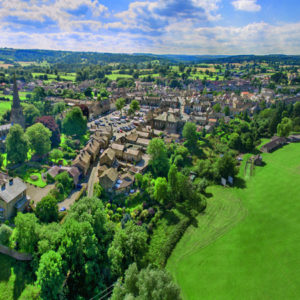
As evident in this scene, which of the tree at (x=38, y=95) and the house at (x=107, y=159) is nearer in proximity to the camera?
the house at (x=107, y=159)

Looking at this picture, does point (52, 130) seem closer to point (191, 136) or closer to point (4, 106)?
point (191, 136)

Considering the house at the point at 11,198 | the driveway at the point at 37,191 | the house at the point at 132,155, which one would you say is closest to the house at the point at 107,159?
the house at the point at 132,155

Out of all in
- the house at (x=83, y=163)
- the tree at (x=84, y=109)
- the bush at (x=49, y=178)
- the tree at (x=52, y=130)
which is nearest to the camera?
the bush at (x=49, y=178)

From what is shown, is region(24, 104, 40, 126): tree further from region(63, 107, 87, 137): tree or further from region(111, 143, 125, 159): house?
region(111, 143, 125, 159): house

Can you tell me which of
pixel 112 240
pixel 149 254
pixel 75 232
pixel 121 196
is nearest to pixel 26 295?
pixel 75 232

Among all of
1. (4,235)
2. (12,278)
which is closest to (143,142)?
(4,235)

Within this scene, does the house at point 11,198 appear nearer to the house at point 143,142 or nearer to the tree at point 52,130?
the tree at point 52,130
